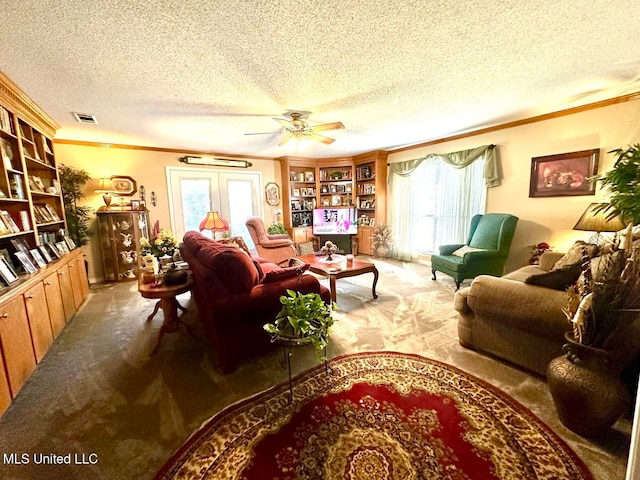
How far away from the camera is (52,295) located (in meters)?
2.47

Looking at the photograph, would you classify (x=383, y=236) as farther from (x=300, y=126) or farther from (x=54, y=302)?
(x=54, y=302)

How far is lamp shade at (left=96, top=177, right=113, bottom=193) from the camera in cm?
409

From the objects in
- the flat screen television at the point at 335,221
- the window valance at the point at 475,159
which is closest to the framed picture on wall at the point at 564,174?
the window valance at the point at 475,159

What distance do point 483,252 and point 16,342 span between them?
4.60m

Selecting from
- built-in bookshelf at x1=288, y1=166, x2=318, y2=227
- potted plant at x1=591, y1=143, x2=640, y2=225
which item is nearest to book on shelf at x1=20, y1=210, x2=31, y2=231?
built-in bookshelf at x1=288, y1=166, x2=318, y2=227

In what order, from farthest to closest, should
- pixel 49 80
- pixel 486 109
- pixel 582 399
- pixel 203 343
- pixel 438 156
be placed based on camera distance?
pixel 438 156 < pixel 486 109 < pixel 203 343 < pixel 49 80 < pixel 582 399

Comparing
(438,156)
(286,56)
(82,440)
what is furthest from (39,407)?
(438,156)

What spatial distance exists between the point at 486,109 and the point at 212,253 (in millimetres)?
3542

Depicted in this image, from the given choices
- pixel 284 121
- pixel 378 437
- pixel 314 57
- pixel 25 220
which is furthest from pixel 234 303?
pixel 25 220

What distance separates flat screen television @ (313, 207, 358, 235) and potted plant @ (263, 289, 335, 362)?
170 inches

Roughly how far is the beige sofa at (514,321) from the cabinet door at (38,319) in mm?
3431

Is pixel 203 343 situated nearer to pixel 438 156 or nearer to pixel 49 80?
pixel 49 80

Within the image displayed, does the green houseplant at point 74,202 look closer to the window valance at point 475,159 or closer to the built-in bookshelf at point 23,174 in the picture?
the built-in bookshelf at point 23,174

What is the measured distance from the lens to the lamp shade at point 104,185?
4.09 meters
